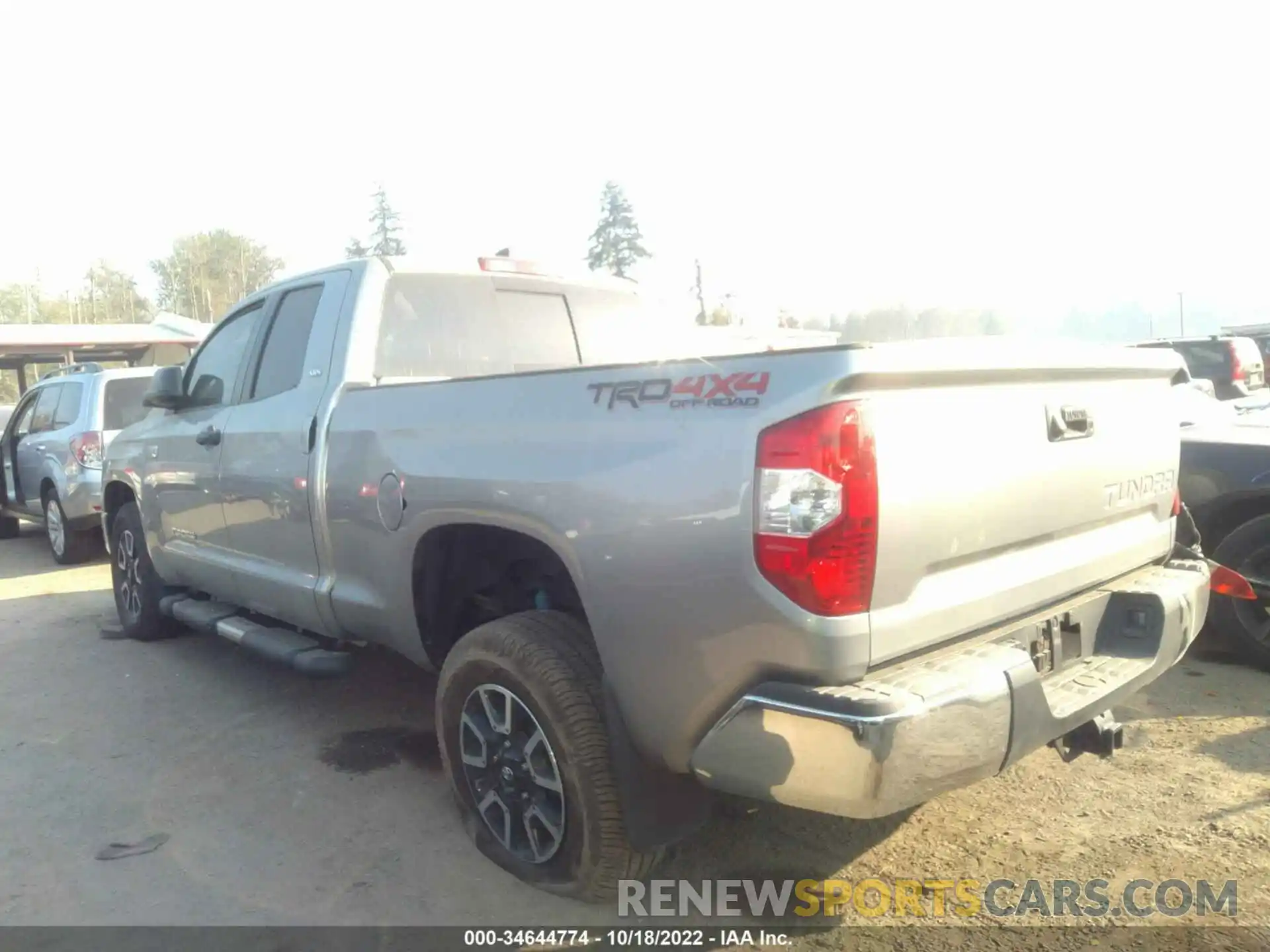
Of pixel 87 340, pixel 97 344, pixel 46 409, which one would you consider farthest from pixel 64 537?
pixel 87 340

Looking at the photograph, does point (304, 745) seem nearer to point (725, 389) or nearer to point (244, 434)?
point (244, 434)

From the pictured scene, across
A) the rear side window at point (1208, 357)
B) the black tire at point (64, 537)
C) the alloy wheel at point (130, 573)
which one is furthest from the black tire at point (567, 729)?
the rear side window at point (1208, 357)

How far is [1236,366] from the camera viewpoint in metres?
14.3

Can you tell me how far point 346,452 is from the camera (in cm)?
368

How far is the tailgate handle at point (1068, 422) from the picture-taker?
8.77 ft

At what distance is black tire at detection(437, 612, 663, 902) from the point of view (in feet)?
8.83

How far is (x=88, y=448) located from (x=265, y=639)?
18.5 ft

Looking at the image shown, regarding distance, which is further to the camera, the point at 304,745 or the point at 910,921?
the point at 304,745

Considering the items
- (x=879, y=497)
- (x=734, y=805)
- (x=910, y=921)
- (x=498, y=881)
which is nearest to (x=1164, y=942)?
(x=910, y=921)

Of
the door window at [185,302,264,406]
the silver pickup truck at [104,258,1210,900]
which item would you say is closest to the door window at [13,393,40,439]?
the door window at [185,302,264,406]

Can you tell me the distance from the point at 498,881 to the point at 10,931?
4.77ft

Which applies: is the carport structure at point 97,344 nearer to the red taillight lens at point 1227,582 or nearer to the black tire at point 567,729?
the black tire at point 567,729

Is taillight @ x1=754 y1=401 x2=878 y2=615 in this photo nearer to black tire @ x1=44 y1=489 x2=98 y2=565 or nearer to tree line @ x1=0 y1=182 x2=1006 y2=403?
black tire @ x1=44 y1=489 x2=98 y2=565

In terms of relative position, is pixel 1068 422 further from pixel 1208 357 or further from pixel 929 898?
pixel 1208 357
